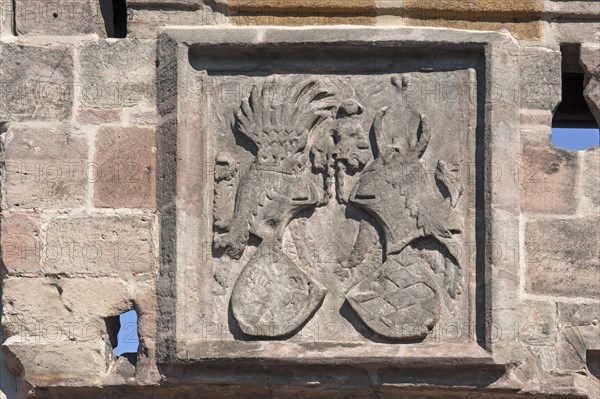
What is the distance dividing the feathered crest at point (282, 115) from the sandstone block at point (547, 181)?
31.8 inches

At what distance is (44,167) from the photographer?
7.74 m

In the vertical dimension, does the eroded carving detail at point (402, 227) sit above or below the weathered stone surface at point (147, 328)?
above

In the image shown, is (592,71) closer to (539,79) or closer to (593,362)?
(539,79)

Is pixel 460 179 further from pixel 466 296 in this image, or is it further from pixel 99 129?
pixel 99 129

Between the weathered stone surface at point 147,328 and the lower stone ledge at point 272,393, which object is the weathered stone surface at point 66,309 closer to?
the weathered stone surface at point 147,328

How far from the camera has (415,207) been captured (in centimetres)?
759

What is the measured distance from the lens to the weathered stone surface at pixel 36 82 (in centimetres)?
780

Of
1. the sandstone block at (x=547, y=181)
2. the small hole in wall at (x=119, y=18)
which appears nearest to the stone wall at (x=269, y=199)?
the sandstone block at (x=547, y=181)

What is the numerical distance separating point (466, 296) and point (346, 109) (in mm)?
867

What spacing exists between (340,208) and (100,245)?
95 centimetres

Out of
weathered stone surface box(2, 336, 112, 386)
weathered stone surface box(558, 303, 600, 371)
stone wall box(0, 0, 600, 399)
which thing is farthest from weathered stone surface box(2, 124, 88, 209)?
weathered stone surface box(558, 303, 600, 371)

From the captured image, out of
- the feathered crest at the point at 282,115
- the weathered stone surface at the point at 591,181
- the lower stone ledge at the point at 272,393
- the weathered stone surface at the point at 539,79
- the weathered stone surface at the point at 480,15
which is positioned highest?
the weathered stone surface at the point at 480,15

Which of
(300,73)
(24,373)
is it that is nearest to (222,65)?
(300,73)

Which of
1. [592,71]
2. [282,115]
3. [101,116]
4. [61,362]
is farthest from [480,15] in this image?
[61,362]
